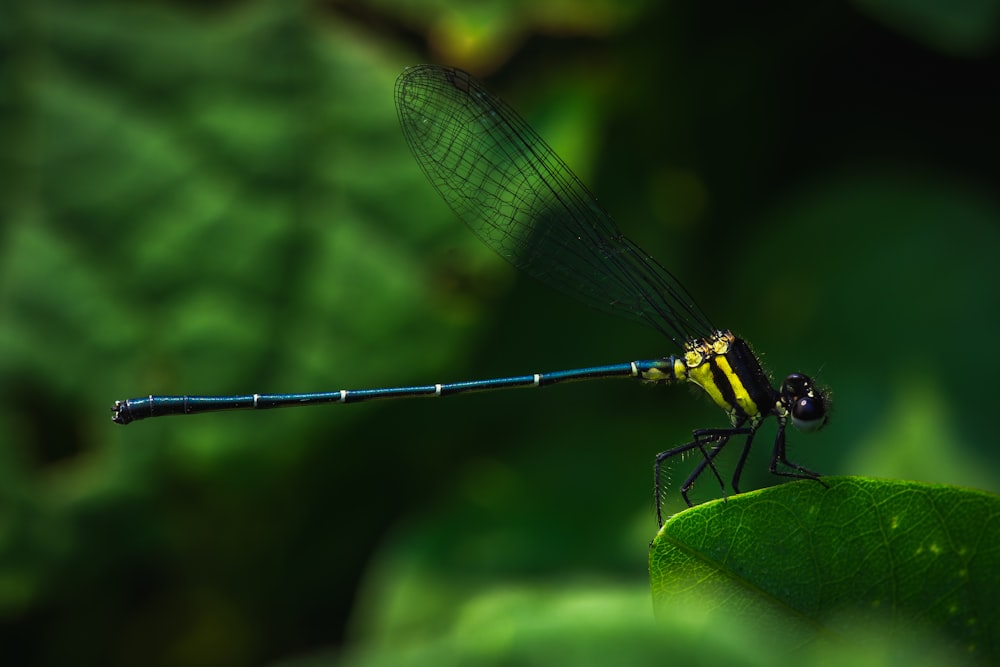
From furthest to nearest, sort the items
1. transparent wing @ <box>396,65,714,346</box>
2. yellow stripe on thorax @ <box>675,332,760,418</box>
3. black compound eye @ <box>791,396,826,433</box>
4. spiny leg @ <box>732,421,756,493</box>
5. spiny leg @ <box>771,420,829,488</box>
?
transparent wing @ <box>396,65,714,346</box> → yellow stripe on thorax @ <box>675,332,760,418</box> → spiny leg @ <box>732,421,756,493</box> → black compound eye @ <box>791,396,826,433</box> → spiny leg @ <box>771,420,829,488</box>

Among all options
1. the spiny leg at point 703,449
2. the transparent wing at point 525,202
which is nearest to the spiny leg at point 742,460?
the spiny leg at point 703,449

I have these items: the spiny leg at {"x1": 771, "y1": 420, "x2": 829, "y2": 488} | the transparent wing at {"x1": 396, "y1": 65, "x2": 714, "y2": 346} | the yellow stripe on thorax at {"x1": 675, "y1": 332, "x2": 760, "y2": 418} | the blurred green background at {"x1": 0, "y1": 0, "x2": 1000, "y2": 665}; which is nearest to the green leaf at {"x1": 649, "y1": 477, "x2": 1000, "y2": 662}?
the spiny leg at {"x1": 771, "y1": 420, "x2": 829, "y2": 488}

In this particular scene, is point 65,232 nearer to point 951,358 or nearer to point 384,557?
point 384,557

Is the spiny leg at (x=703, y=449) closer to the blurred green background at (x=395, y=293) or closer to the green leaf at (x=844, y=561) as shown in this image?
the blurred green background at (x=395, y=293)

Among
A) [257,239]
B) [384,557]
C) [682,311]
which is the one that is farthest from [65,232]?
[682,311]

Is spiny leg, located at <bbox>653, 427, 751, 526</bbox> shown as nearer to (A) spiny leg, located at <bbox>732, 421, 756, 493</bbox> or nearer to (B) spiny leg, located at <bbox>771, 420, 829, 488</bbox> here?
(A) spiny leg, located at <bbox>732, 421, 756, 493</bbox>

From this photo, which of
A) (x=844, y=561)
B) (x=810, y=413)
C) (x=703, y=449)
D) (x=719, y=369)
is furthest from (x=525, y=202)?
(x=844, y=561)
